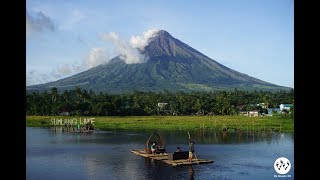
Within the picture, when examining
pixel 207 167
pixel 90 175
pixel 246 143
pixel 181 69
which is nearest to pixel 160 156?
pixel 207 167

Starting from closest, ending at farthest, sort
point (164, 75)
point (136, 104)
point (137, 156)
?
point (137, 156), point (136, 104), point (164, 75)

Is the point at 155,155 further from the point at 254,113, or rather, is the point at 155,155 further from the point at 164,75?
the point at 164,75

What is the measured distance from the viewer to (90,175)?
7531 mm

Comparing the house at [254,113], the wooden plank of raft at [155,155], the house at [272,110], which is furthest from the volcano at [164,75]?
the wooden plank of raft at [155,155]

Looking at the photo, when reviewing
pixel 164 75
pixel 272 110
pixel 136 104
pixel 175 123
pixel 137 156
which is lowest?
pixel 137 156

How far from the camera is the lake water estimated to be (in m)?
7.57

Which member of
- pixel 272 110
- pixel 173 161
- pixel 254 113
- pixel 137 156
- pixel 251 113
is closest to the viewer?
pixel 173 161

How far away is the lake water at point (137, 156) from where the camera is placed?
24.8 feet

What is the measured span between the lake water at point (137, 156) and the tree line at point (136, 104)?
1112 mm

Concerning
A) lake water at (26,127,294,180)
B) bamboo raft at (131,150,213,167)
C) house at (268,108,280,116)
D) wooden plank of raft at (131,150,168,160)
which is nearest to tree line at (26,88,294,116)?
house at (268,108,280,116)

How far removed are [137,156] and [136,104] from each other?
29.2 ft

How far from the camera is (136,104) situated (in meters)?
18.6

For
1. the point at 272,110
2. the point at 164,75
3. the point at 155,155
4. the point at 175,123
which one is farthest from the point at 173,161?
the point at 164,75

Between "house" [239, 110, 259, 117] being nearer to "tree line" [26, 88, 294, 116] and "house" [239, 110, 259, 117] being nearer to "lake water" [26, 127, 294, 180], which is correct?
"tree line" [26, 88, 294, 116]
